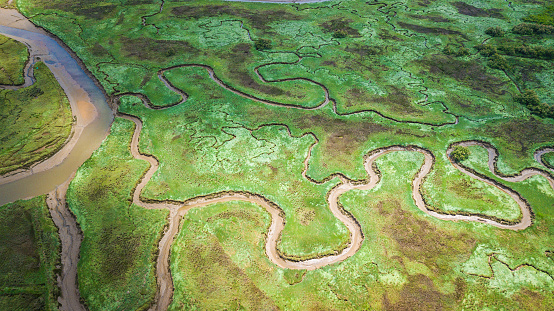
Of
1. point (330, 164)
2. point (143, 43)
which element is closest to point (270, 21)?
point (143, 43)

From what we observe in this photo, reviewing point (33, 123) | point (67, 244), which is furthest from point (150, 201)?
point (33, 123)

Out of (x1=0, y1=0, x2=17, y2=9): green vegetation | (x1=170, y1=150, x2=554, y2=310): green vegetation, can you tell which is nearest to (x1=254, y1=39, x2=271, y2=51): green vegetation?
(x1=170, y1=150, x2=554, y2=310): green vegetation

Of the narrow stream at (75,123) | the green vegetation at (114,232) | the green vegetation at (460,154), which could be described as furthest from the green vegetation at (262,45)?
the green vegetation at (460,154)

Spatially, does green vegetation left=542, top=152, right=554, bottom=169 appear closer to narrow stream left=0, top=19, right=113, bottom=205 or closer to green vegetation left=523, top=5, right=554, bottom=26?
green vegetation left=523, top=5, right=554, bottom=26

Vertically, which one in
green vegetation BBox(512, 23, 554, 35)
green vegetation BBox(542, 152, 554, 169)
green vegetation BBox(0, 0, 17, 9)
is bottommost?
green vegetation BBox(542, 152, 554, 169)

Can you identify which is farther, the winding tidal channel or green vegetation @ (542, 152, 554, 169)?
green vegetation @ (542, 152, 554, 169)

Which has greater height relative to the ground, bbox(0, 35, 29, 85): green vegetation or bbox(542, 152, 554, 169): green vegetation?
bbox(0, 35, 29, 85): green vegetation

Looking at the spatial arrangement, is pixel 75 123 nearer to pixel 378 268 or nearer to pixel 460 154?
pixel 378 268
